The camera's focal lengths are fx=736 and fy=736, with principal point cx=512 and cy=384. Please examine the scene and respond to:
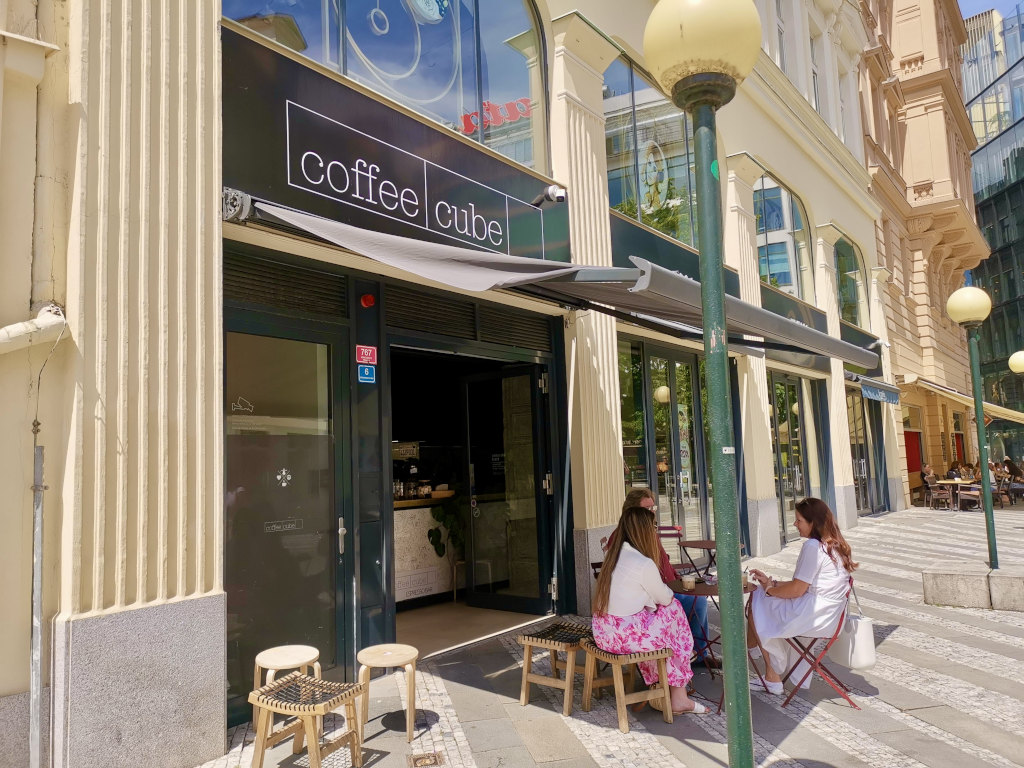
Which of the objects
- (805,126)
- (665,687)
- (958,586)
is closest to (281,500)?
(665,687)

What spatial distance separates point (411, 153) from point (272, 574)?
313 cm

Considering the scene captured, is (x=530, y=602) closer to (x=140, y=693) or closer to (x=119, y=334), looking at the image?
(x=140, y=693)

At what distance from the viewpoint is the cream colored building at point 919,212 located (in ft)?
65.9

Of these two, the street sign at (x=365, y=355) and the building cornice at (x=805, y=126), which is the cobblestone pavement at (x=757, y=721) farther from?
the building cornice at (x=805, y=126)

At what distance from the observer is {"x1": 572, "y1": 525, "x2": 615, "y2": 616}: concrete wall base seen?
6840 millimetres

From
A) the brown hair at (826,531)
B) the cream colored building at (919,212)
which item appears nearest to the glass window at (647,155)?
the brown hair at (826,531)

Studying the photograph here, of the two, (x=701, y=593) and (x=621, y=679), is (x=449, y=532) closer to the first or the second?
(x=701, y=593)

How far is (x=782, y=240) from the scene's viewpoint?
13430 mm

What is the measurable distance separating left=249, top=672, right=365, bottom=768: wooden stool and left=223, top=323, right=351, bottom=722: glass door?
0.80 m

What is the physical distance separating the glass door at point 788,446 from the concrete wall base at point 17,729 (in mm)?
10950

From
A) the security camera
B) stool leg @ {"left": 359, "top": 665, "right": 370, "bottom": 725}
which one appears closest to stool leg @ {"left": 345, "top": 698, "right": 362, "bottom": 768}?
stool leg @ {"left": 359, "top": 665, "right": 370, "bottom": 725}

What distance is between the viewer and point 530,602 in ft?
23.3

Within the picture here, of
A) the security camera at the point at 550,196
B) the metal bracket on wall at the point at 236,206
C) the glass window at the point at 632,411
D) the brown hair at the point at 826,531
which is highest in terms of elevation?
the security camera at the point at 550,196

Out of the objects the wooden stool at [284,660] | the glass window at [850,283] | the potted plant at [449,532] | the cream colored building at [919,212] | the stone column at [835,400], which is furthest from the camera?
the cream colored building at [919,212]
